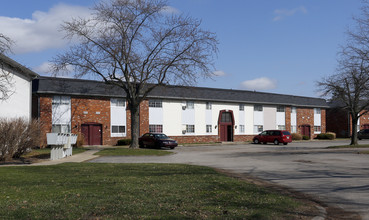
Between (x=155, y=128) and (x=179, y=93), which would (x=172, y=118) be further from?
(x=179, y=93)

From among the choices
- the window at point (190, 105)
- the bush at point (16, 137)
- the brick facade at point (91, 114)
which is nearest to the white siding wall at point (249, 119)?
the window at point (190, 105)

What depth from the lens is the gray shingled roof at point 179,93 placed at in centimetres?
3388

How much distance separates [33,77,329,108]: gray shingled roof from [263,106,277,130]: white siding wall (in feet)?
3.30

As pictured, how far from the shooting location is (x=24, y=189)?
909 centimetres

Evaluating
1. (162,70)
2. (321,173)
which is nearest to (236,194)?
(321,173)

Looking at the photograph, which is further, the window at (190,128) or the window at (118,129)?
the window at (190,128)

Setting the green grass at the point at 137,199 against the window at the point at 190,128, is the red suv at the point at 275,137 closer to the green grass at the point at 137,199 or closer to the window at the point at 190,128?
the window at the point at 190,128

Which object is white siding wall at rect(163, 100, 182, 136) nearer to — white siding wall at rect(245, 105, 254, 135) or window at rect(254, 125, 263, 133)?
white siding wall at rect(245, 105, 254, 135)

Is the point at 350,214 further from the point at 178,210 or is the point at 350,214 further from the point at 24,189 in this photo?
the point at 24,189

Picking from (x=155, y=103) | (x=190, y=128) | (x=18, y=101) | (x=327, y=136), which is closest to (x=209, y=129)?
(x=190, y=128)

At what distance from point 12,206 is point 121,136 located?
30.4 meters

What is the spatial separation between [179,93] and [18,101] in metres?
19.0

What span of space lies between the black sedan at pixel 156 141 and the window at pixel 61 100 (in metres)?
7.98

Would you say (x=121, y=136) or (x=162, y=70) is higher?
(x=162, y=70)
